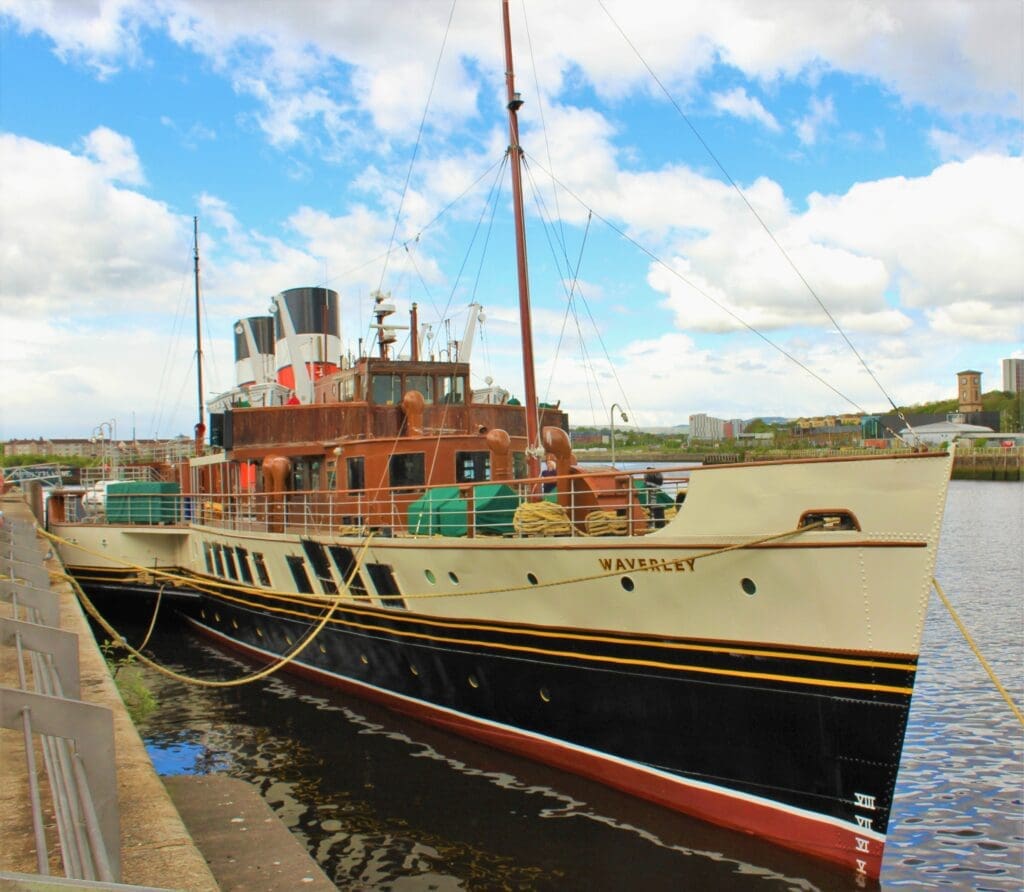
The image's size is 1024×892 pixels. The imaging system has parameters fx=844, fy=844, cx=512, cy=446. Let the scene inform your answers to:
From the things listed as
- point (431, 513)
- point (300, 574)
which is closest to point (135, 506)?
point (300, 574)

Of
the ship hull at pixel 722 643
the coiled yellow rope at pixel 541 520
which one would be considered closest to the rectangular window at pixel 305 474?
the ship hull at pixel 722 643

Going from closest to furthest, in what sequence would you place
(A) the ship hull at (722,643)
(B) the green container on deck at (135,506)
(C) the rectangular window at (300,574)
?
(A) the ship hull at (722,643) < (C) the rectangular window at (300,574) < (B) the green container on deck at (135,506)

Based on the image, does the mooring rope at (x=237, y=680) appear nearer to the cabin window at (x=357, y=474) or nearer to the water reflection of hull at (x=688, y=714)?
the water reflection of hull at (x=688, y=714)

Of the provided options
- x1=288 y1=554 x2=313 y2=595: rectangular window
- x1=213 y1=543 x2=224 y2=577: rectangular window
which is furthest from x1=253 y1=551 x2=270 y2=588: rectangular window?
x1=213 y1=543 x2=224 y2=577: rectangular window

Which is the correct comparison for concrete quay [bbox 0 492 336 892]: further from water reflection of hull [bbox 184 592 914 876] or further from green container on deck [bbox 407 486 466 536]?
green container on deck [bbox 407 486 466 536]

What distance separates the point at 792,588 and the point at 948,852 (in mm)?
3688

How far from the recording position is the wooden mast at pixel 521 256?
522 inches

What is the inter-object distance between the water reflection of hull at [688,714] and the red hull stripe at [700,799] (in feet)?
0.04

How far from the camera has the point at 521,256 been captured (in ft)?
45.2

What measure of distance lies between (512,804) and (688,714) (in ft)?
8.05

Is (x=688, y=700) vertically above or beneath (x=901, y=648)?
beneath

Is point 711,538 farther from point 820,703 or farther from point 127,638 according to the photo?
point 127,638

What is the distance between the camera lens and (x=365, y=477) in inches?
582

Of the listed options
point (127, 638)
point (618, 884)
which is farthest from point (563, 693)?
point (127, 638)
